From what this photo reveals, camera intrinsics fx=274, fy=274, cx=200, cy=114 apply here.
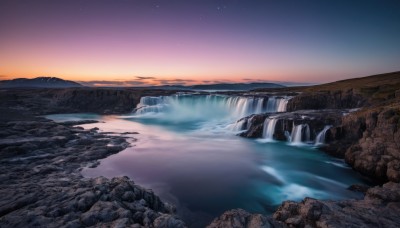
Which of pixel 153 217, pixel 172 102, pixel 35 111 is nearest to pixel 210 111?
pixel 172 102

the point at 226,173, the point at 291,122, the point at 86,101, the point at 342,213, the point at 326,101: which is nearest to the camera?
the point at 342,213

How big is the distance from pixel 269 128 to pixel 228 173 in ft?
45.2

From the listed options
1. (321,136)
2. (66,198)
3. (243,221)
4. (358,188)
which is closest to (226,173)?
(358,188)

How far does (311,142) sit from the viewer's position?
101 ft

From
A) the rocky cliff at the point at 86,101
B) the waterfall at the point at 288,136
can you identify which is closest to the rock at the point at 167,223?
the waterfall at the point at 288,136

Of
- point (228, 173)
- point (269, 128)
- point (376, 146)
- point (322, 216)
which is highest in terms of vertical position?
point (376, 146)

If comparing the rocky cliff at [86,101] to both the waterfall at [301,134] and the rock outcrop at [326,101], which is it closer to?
the rock outcrop at [326,101]

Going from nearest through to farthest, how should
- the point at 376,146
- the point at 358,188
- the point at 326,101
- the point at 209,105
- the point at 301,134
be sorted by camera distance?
the point at 358,188 → the point at 376,146 → the point at 301,134 → the point at 326,101 → the point at 209,105

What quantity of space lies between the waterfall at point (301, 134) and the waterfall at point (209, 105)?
59.4ft

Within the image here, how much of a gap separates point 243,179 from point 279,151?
9246 millimetres

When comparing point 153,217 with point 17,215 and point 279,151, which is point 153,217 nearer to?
point 17,215

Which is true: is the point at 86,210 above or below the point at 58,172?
above

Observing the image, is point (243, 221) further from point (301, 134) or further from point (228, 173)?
point (301, 134)

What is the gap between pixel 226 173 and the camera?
22.5 meters
